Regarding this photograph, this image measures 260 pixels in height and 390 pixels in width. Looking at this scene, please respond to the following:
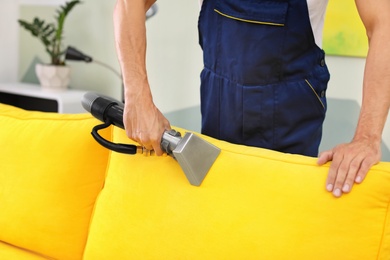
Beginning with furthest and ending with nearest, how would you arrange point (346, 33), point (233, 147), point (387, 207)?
point (346, 33), point (233, 147), point (387, 207)

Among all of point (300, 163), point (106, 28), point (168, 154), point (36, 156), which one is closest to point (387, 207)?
point (300, 163)

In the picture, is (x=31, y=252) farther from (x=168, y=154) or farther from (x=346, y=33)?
(x=346, y=33)

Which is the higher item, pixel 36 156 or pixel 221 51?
pixel 221 51

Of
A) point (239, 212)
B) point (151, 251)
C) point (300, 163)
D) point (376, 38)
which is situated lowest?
point (151, 251)

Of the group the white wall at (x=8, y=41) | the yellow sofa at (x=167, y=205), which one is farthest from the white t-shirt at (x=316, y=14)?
the white wall at (x=8, y=41)

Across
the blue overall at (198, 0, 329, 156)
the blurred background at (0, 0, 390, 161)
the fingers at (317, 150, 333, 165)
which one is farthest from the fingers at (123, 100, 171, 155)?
the blurred background at (0, 0, 390, 161)

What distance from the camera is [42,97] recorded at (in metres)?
3.66

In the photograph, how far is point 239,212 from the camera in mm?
1288

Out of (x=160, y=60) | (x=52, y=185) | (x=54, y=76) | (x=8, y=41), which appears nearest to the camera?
(x=52, y=185)

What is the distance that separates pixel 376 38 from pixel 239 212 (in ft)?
1.64

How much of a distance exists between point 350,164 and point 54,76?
2.84 meters

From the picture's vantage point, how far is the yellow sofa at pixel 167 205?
1222 mm

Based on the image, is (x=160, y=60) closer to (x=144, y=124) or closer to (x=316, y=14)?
(x=316, y=14)

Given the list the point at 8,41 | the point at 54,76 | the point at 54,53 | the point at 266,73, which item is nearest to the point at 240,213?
the point at 266,73
